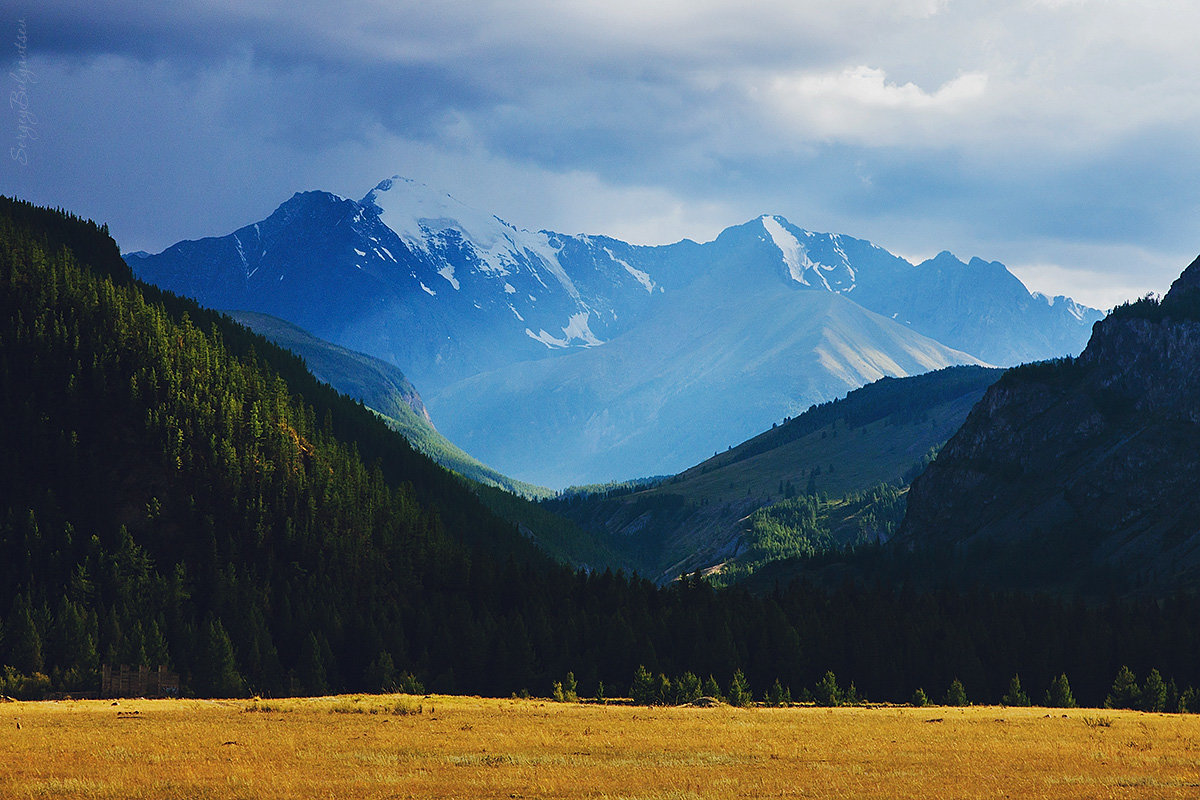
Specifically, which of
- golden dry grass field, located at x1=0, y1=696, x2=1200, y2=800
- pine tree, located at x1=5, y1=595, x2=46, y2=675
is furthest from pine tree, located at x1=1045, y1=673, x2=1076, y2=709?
pine tree, located at x1=5, y1=595, x2=46, y2=675

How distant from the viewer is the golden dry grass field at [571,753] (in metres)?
46.6

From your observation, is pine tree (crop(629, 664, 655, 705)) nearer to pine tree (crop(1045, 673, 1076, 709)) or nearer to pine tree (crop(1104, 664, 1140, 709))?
pine tree (crop(1045, 673, 1076, 709))

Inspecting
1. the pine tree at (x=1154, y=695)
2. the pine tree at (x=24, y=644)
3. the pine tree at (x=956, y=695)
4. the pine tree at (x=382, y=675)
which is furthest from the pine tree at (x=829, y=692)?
the pine tree at (x=24, y=644)

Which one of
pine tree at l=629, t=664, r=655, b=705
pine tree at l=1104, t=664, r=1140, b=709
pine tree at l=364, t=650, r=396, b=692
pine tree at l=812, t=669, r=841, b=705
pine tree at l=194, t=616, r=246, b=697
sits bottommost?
pine tree at l=1104, t=664, r=1140, b=709

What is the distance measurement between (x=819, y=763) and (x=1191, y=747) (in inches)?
935

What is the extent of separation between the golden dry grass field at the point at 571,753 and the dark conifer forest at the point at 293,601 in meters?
45.6

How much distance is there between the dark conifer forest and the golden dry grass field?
1797 inches

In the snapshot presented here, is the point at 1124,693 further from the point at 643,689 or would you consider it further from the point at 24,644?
the point at 24,644

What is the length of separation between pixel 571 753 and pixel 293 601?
355 feet

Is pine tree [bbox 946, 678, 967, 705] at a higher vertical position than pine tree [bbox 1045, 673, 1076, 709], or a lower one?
higher

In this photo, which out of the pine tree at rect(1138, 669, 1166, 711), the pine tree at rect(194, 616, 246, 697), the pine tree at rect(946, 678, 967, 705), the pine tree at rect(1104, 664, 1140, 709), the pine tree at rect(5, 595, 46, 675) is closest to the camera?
the pine tree at rect(1138, 669, 1166, 711)

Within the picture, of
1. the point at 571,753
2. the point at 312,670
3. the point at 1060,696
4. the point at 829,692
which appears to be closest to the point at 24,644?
the point at 312,670

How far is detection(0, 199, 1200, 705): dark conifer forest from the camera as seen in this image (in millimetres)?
129250

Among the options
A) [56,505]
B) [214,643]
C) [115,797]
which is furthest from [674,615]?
[115,797]
